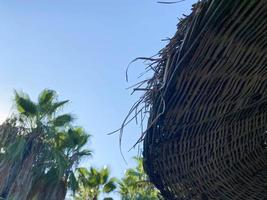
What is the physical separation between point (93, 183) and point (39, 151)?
2549mm

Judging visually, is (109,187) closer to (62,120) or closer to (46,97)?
(62,120)

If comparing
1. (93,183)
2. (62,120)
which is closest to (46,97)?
(62,120)

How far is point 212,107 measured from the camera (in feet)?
5.70

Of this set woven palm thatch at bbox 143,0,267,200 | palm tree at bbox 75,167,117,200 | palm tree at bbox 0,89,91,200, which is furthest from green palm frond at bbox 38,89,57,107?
woven palm thatch at bbox 143,0,267,200

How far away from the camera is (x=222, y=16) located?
148cm

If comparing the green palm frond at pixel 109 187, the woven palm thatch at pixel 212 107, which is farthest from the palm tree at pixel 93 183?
the woven palm thatch at pixel 212 107

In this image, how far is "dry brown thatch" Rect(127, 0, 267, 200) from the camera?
1518 mm

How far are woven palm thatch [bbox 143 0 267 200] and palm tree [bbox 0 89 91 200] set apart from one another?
10.0 metres

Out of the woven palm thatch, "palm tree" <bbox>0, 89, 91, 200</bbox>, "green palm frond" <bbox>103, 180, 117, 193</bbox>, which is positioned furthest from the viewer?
"green palm frond" <bbox>103, 180, 117, 193</bbox>

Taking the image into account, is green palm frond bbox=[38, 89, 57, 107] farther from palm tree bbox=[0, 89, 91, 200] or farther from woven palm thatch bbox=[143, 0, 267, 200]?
woven palm thatch bbox=[143, 0, 267, 200]

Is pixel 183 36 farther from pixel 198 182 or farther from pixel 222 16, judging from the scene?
pixel 198 182

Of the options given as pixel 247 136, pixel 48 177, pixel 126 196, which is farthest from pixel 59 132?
pixel 247 136

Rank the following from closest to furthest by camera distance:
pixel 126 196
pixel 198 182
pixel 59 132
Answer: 1. pixel 198 182
2. pixel 59 132
3. pixel 126 196

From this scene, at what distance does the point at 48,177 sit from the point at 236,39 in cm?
1119
